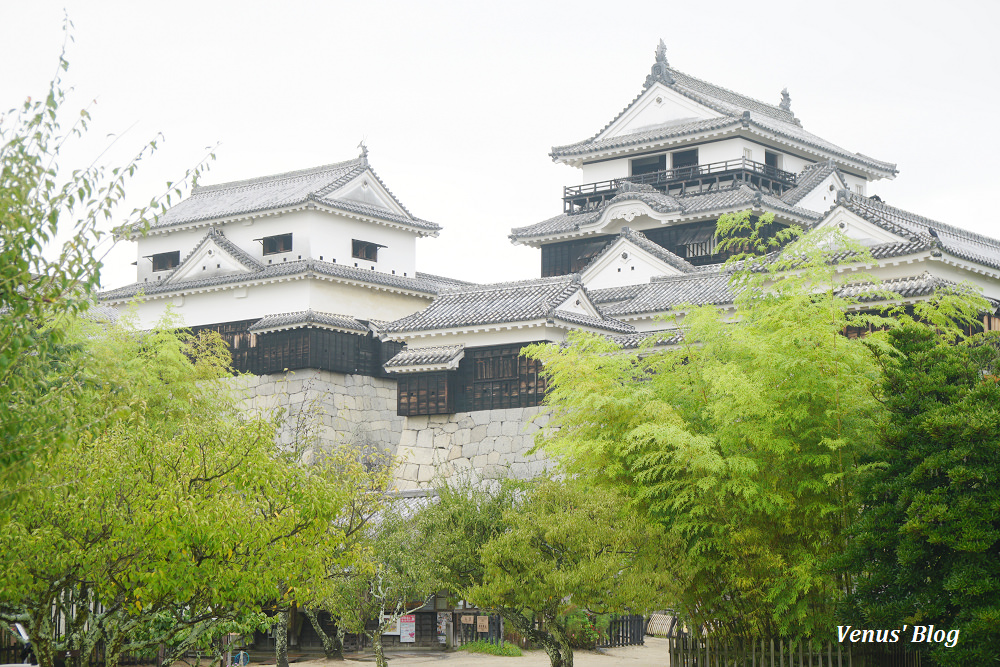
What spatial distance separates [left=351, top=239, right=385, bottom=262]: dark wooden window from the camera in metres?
37.2

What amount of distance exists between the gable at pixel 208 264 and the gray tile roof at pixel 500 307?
6.86 meters

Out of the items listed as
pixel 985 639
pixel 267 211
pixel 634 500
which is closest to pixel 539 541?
pixel 634 500

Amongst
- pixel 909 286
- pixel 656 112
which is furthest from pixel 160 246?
pixel 909 286

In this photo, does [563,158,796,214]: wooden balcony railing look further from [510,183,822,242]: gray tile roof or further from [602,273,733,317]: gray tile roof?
[602,273,733,317]: gray tile roof

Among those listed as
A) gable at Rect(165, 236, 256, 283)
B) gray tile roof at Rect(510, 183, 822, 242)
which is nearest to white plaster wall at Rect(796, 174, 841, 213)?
gray tile roof at Rect(510, 183, 822, 242)

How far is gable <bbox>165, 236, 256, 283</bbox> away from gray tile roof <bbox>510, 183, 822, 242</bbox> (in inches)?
380

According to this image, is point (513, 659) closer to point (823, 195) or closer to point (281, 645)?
point (281, 645)

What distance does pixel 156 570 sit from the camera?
418 inches

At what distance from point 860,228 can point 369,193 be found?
54.4 feet

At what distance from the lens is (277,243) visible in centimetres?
3684

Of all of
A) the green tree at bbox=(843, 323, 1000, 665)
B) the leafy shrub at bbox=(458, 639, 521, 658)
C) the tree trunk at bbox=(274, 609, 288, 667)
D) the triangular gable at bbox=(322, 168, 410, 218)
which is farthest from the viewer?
the triangular gable at bbox=(322, 168, 410, 218)

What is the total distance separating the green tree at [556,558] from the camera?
1527 centimetres

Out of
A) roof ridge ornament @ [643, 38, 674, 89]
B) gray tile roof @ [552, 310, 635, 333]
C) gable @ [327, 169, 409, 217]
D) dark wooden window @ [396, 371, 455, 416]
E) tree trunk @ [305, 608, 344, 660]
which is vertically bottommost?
tree trunk @ [305, 608, 344, 660]

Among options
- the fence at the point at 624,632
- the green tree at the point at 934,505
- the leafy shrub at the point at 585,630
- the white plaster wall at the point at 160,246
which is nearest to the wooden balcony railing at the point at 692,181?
the white plaster wall at the point at 160,246
